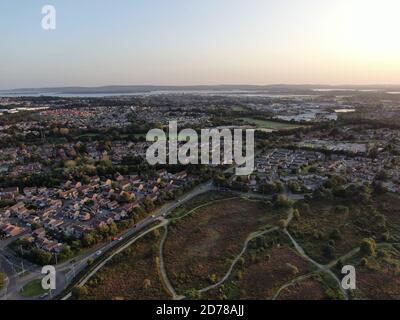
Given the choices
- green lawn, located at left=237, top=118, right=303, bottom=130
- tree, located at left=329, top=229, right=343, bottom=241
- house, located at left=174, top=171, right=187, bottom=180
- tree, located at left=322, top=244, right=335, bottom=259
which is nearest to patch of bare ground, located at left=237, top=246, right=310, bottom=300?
tree, located at left=322, top=244, right=335, bottom=259

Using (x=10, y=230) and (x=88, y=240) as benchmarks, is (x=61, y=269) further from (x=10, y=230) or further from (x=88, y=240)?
(x=10, y=230)

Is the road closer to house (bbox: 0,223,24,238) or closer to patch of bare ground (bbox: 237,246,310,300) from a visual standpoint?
house (bbox: 0,223,24,238)

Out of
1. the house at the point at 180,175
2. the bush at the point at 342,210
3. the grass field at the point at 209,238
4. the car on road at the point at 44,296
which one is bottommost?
the car on road at the point at 44,296

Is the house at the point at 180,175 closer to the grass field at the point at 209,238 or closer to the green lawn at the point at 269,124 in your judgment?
the grass field at the point at 209,238

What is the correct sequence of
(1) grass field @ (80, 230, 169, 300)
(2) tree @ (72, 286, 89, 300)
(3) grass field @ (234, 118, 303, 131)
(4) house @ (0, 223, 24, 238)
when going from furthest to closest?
(3) grass field @ (234, 118, 303, 131), (4) house @ (0, 223, 24, 238), (1) grass field @ (80, 230, 169, 300), (2) tree @ (72, 286, 89, 300)

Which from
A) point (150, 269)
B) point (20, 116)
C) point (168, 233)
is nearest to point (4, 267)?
point (150, 269)

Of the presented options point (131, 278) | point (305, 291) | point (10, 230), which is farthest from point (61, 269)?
point (305, 291)

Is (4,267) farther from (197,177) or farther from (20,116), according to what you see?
(20,116)

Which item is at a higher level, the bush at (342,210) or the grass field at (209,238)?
the bush at (342,210)

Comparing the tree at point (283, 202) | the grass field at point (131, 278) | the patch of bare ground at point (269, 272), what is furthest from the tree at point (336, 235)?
the grass field at point (131, 278)
